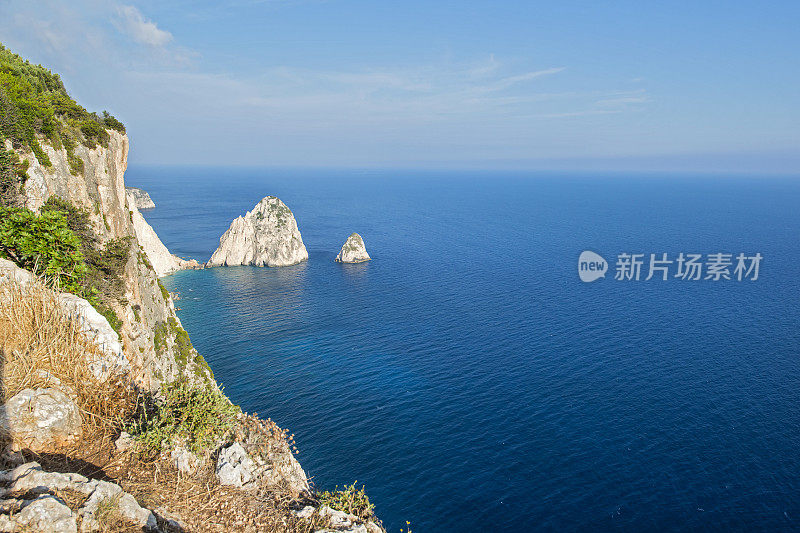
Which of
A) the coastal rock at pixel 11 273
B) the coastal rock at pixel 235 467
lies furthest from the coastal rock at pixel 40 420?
the coastal rock at pixel 11 273

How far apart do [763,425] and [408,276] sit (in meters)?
67.3

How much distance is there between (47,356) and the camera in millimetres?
9031

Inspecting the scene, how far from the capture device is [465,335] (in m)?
66.2

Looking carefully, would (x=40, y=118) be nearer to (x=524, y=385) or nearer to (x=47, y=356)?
(x=47, y=356)

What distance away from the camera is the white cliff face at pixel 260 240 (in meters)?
110

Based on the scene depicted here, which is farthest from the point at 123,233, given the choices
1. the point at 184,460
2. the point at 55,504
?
the point at 55,504

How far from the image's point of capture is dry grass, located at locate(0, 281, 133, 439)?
869 cm

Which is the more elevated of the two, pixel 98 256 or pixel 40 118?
pixel 40 118

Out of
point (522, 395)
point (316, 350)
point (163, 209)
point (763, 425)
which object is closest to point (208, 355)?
point (316, 350)

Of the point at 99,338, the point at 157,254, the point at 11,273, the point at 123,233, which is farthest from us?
the point at 157,254

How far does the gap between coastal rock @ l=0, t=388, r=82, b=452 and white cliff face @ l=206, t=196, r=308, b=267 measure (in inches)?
4127

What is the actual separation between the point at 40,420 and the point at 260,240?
351 ft

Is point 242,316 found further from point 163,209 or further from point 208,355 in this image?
point 163,209

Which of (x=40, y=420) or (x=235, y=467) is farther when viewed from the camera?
(x=235, y=467)
